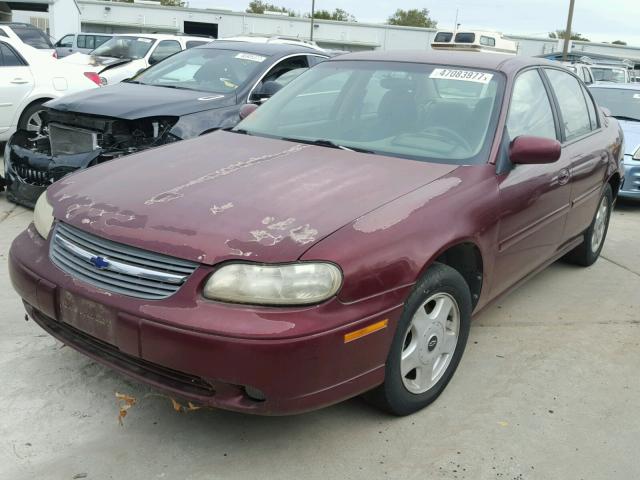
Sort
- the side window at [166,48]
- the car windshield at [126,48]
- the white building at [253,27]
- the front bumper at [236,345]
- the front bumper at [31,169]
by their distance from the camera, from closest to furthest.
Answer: the front bumper at [236,345], the front bumper at [31,169], the car windshield at [126,48], the side window at [166,48], the white building at [253,27]

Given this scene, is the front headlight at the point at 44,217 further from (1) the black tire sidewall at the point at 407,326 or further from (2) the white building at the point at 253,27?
(2) the white building at the point at 253,27

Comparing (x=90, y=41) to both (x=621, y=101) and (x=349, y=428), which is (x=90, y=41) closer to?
(x=621, y=101)

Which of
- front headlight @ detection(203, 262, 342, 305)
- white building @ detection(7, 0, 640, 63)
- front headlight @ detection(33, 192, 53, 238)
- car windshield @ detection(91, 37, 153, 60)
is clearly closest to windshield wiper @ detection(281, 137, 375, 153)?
front headlight @ detection(203, 262, 342, 305)

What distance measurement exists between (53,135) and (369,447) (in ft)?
14.8

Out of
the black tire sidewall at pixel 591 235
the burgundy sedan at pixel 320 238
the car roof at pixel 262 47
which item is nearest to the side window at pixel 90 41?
the car roof at pixel 262 47

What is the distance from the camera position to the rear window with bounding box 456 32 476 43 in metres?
17.7

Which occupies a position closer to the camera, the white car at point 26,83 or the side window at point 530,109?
the side window at point 530,109

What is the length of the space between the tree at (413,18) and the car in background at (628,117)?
79.7 m

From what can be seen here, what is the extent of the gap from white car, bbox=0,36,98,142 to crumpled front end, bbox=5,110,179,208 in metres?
2.13

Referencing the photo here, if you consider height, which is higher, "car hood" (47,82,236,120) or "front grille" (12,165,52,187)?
"car hood" (47,82,236,120)

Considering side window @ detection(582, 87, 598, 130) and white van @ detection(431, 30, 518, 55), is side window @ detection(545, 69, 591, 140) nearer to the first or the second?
side window @ detection(582, 87, 598, 130)

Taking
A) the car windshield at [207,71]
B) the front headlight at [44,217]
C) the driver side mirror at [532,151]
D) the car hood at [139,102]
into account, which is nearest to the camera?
the front headlight at [44,217]

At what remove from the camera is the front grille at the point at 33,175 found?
216 inches

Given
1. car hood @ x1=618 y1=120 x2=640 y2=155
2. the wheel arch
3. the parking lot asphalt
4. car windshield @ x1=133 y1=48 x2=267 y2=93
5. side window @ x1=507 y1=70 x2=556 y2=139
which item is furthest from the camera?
car hood @ x1=618 y1=120 x2=640 y2=155
